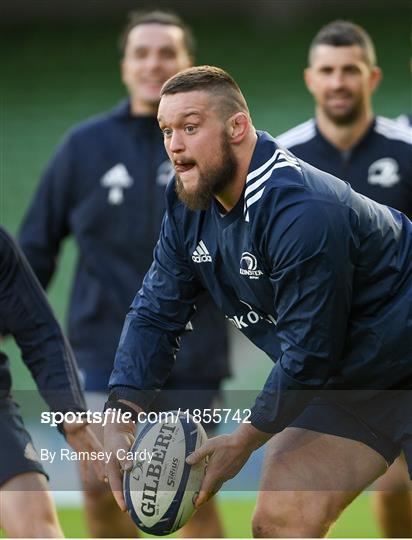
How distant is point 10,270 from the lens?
4.12 metres

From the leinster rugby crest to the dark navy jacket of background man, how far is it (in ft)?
6.39

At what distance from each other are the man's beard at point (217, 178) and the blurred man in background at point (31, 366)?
0.76 m

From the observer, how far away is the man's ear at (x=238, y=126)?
11.9ft

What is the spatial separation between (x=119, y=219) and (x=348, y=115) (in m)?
1.17

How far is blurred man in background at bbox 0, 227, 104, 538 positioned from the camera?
400cm

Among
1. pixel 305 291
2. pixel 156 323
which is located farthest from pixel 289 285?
pixel 156 323

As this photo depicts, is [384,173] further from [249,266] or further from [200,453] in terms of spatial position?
[200,453]

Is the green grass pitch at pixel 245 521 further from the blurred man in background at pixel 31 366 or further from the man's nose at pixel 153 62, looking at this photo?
the man's nose at pixel 153 62

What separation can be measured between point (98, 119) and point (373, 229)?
2.59m

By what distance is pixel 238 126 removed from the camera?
363 centimetres

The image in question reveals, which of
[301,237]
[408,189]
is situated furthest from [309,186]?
[408,189]

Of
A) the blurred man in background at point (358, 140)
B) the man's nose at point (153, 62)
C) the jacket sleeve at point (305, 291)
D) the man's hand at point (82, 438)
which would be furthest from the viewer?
the man's nose at point (153, 62)

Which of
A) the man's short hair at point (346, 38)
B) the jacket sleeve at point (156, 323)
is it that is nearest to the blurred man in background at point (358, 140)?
the man's short hair at point (346, 38)

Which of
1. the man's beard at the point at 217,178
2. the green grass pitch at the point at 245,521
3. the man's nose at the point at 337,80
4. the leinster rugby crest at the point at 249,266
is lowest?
the green grass pitch at the point at 245,521
